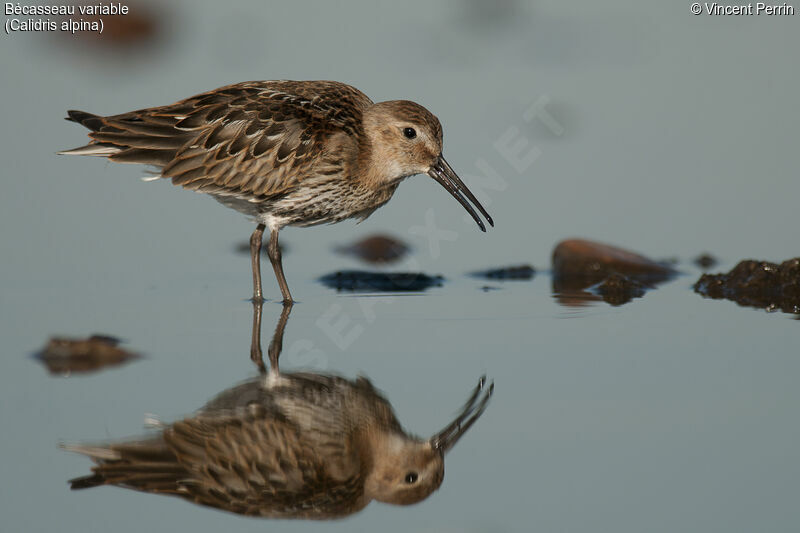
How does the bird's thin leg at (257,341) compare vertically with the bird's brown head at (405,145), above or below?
below

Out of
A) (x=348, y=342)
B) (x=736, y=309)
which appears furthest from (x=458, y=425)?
(x=736, y=309)

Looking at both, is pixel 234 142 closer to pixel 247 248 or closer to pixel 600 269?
pixel 247 248

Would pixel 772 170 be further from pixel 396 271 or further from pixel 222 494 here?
pixel 222 494

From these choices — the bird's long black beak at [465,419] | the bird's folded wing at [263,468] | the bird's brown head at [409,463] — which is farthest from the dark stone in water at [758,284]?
the bird's folded wing at [263,468]

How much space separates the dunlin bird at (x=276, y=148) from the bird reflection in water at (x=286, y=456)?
320cm

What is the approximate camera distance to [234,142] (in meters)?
10.1

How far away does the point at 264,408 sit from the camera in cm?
671

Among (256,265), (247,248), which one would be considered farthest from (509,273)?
(247,248)

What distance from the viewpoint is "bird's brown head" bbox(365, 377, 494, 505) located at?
5887mm

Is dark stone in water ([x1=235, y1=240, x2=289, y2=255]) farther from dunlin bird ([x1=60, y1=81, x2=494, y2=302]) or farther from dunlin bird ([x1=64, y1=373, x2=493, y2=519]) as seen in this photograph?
dunlin bird ([x1=64, y1=373, x2=493, y2=519])

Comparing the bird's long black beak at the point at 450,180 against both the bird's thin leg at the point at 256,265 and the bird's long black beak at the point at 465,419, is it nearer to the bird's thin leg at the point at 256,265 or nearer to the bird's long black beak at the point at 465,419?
the bird's thin leg at the point at 256,265

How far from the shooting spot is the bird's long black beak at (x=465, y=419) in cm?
633

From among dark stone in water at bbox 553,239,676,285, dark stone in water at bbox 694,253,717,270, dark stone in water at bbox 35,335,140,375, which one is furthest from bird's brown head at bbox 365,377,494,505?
dark stone in water at bbox 694,253,717,270

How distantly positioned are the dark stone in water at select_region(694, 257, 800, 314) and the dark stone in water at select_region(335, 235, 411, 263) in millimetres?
3342
